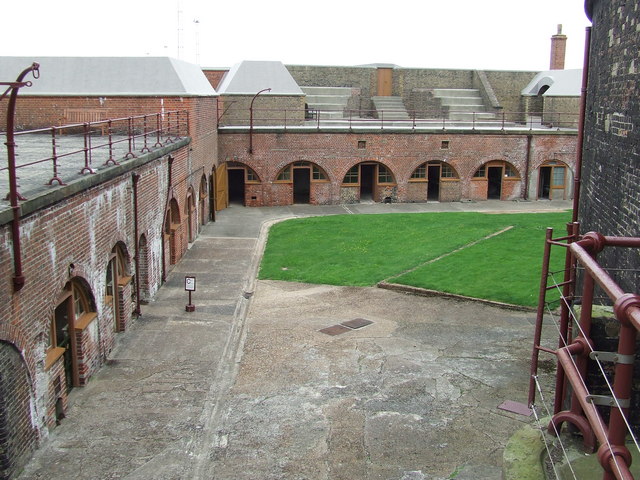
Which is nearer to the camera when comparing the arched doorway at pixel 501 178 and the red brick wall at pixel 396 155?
the red brick wall at pixel 396 155

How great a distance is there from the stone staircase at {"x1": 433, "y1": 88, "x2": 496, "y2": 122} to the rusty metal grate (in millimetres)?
22016

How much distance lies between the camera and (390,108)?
3553 cm

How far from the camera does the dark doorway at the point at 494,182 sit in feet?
99.7

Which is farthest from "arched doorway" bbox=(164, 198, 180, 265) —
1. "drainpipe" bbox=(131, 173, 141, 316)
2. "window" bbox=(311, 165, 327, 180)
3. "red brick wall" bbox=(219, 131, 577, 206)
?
"window" bbox=(311, 165, 327, 180)

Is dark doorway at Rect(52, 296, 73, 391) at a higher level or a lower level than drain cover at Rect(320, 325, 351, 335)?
higher

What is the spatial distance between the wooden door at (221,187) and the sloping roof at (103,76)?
15.7 feet

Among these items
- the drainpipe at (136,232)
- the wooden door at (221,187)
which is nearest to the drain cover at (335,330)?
the drainpipe at (136,232)

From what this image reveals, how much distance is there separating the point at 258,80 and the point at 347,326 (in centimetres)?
1988

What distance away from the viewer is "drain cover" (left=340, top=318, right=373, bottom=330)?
1343 centimetres

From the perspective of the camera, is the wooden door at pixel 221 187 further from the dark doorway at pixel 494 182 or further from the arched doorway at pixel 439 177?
the dark doorway at pixel 494 182

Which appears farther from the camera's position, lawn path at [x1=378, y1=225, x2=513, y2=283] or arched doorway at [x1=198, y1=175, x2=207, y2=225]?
arched doorway at [x1=198, y1=175, x2=207, y2=225]

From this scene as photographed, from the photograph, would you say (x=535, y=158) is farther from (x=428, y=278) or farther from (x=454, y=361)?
(x=454, y=361)

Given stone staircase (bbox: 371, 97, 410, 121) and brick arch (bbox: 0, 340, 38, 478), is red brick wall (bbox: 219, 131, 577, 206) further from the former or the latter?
brick arch (bbox: 0, 340, 38, 478)

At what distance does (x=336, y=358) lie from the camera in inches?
458
